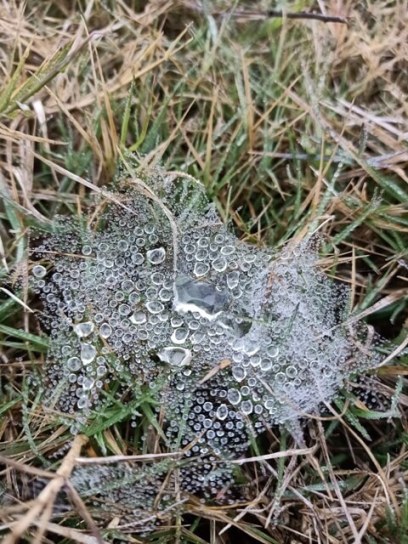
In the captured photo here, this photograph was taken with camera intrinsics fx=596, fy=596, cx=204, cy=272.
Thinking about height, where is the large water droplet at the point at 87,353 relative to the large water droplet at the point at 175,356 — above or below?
below

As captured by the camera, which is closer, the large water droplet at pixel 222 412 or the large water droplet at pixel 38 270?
the large water droplet at pixel 222 412

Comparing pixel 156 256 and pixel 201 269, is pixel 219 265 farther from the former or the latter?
pixel 156 256

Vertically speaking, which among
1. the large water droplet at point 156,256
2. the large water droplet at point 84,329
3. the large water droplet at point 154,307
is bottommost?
the large water droplet at point 84,329

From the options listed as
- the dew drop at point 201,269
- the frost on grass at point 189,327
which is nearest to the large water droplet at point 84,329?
the frost on grass at point 189,327

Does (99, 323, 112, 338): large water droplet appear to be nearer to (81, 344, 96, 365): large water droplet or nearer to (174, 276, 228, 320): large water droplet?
(81, 344, 96, 365): large water droplet

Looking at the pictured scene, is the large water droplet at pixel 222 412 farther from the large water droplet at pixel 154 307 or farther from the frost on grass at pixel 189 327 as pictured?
the large water droplet at pixel 154 307

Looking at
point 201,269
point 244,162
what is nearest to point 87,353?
point 201,269
